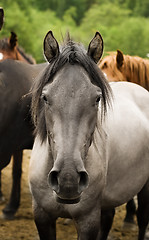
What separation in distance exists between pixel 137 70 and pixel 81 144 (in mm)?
2602

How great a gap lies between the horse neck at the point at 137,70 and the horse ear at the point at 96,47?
84.4 inches

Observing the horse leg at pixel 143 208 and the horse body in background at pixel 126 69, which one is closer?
the horse leg at pixel 143 208

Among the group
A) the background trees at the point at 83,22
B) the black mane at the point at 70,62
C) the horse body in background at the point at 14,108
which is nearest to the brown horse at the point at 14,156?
the horse body in background at the point at 14,108

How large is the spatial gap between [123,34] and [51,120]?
28444 mm

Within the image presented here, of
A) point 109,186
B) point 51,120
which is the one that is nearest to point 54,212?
point 109,186

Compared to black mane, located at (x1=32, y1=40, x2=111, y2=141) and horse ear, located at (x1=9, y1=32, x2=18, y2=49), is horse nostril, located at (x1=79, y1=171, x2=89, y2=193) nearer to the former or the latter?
black mane, located at (x1=32, y1=40, x2=111, y2=141)

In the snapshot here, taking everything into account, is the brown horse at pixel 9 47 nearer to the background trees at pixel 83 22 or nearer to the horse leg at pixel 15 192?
the horse leg at pixel 15 192

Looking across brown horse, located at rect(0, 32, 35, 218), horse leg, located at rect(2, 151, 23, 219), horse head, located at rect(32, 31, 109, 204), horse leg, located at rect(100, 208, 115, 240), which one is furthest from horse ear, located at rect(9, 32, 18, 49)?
horse head, located at rect(32, 31, 109, 204)

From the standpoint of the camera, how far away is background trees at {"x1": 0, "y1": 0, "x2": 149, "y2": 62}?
2720 cm

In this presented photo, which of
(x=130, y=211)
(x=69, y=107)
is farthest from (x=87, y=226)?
(x=130, y=211)

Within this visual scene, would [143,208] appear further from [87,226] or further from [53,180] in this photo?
[53,180]

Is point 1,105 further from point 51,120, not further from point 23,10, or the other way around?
point 23,10

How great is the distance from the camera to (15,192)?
527cm

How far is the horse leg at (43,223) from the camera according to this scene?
2.79m
